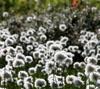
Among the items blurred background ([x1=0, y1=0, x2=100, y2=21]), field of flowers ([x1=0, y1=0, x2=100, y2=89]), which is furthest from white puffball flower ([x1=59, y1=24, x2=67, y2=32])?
blurred background ([x1=0, y1=0, x2=100, y2=21])

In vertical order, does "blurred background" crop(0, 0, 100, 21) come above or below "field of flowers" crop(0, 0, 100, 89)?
above

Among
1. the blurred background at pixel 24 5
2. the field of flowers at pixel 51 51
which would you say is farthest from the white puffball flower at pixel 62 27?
the blurred background at pixel 24 5

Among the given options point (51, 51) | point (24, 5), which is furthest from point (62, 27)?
point (24, 5)

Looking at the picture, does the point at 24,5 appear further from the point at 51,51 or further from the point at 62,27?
the point at 51,51

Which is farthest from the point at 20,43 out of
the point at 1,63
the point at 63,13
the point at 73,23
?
the point at 63,13

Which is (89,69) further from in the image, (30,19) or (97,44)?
(30,19)

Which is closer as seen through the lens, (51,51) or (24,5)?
(51,51)

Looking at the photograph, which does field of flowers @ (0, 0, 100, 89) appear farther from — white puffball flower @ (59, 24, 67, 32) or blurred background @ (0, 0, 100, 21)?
blurred background @ (0, 0, 100, 21)

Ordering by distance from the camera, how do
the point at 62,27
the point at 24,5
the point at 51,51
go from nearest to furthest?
the point at 51,51 < the point at 62,27 < the point at 24,5

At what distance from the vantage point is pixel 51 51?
20.4 ft

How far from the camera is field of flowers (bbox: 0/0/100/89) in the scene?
195 inches

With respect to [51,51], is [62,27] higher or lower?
higher

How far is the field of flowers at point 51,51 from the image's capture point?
4.95 m

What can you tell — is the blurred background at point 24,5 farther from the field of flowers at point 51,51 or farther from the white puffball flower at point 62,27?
the white puffball flower at point 62,27
